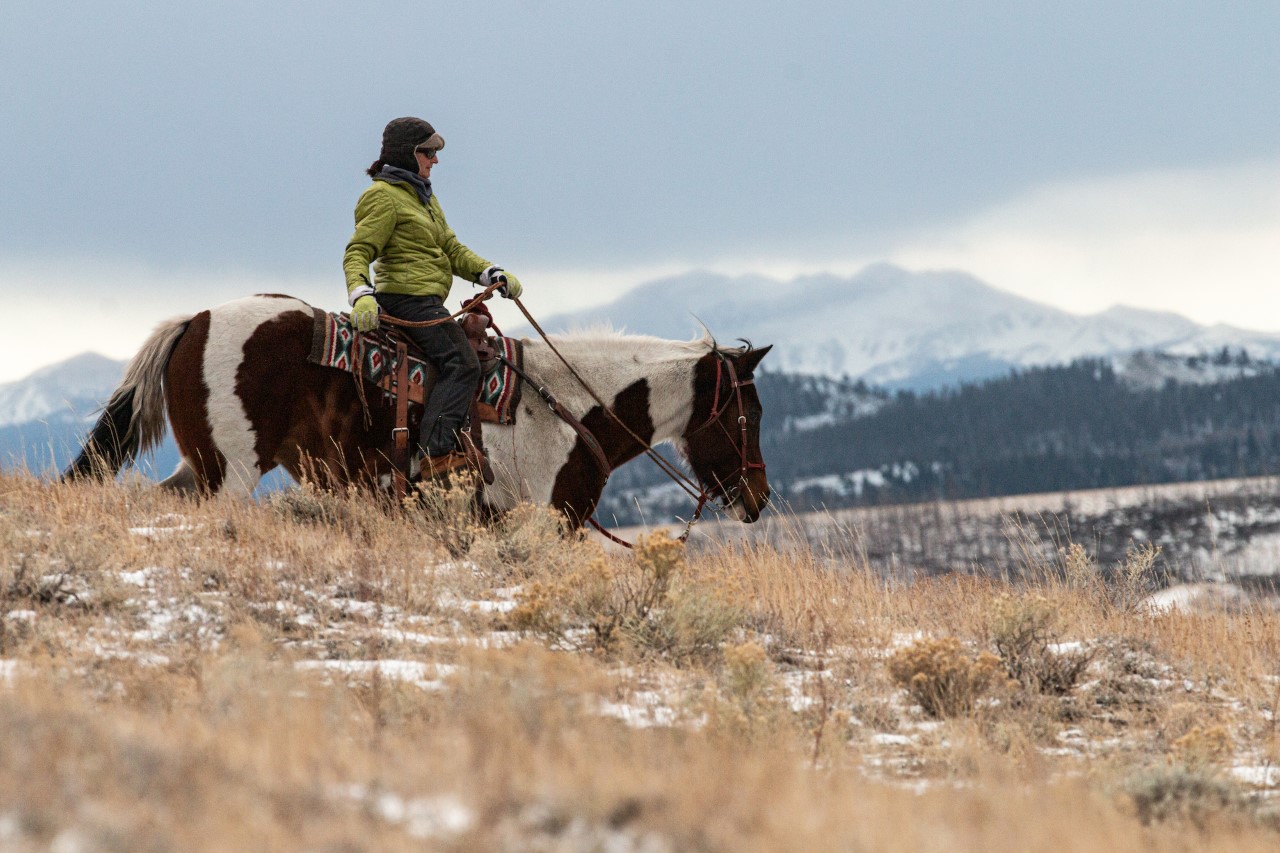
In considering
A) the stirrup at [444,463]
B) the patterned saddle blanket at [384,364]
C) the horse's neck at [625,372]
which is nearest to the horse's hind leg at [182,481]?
the patterned saddle blanket at [384,364]

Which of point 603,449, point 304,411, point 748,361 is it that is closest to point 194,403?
point 304,411

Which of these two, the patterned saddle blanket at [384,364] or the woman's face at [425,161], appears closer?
the patterned saddle blanket at [384,364]

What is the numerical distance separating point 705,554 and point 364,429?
9.31ft

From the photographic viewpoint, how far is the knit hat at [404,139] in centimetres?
823

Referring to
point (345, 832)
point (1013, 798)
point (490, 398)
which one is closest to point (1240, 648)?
point (1013, 798)

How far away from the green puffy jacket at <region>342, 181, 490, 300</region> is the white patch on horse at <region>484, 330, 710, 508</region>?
1047 mm

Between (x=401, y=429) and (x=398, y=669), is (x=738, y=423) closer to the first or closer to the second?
(x=401, y=429)

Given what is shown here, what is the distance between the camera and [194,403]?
7.80 metres

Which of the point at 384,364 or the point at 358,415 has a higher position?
the point at 384,364

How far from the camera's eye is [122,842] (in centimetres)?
250

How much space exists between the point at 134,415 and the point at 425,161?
108 inches

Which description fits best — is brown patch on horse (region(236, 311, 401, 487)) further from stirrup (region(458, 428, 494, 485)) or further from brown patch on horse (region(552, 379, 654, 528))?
brown patch on horse (region(552, 379, 654, 528))

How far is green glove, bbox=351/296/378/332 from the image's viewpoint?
7.75 meters

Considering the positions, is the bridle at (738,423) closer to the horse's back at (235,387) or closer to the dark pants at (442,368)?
the dark pants at (442,368)
